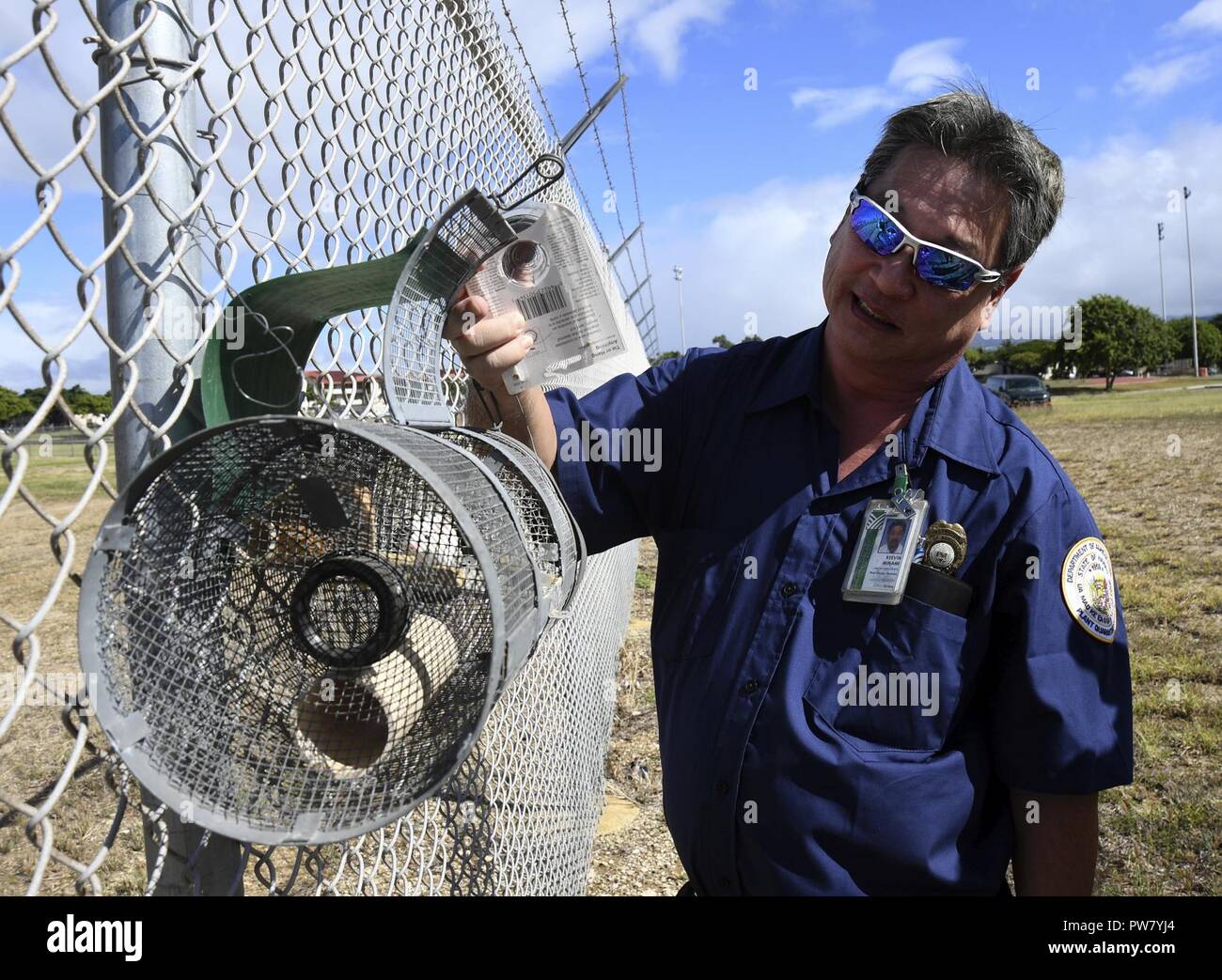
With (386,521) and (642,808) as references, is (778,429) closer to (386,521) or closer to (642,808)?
(386,521)

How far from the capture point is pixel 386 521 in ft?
4.22

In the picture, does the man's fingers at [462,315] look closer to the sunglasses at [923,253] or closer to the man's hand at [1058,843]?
the sunglasses at [923,253]

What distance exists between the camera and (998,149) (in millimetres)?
1938

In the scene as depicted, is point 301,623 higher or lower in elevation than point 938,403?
lower

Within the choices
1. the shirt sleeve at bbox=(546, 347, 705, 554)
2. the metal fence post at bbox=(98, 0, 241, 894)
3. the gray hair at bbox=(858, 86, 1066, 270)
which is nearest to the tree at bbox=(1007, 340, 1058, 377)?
the gray hair at bbox=(858, 86, 1066, 270)

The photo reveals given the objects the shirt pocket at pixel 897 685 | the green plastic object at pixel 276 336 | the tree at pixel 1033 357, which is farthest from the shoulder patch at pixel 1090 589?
the tree at pixel 1033 357

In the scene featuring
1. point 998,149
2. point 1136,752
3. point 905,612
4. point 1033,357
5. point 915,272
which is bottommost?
point 1136,752

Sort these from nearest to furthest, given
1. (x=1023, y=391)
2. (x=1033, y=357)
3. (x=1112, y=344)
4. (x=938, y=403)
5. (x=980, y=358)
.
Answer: (x=938, y=403) → (x=1023, y=391) → (x=1112, y=344) → (x=1033, y=357) → (x=980, y=358)

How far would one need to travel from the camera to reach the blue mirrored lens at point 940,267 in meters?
1.90

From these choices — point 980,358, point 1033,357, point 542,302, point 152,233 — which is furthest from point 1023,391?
point 980,358

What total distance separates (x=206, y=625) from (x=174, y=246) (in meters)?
0.55

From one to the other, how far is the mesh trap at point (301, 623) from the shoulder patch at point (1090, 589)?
3.93ft

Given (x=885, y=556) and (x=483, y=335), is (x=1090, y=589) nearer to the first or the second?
(x=885, y=556)

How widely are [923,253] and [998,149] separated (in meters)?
0.28
